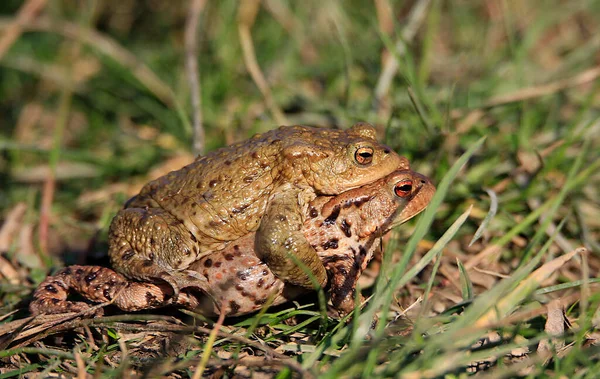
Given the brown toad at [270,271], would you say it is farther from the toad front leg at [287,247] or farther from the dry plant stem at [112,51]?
the dry plant stem at [112,51]

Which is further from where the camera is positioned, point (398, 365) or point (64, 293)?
point (64, 293)

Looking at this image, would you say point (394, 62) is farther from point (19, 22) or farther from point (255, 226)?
point (19, 22)

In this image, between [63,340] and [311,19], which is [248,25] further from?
[63,340]

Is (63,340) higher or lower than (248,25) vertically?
lower

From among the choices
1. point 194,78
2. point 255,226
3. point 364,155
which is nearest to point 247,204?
point 255,226

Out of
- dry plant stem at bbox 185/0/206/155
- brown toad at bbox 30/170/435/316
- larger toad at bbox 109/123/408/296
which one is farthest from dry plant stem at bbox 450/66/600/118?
dry plant stem at bbox 185/0/206/155

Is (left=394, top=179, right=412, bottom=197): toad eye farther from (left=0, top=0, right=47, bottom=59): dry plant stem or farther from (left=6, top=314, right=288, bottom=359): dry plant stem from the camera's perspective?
(left=0, top=0, right=47, bottom=59): dry plant stem

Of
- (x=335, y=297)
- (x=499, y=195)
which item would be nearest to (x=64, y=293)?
(x=335, y=297)

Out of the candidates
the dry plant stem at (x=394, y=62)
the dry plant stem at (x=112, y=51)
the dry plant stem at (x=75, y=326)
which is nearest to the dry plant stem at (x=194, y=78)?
the dry plant stem at (x=112, y=51)
